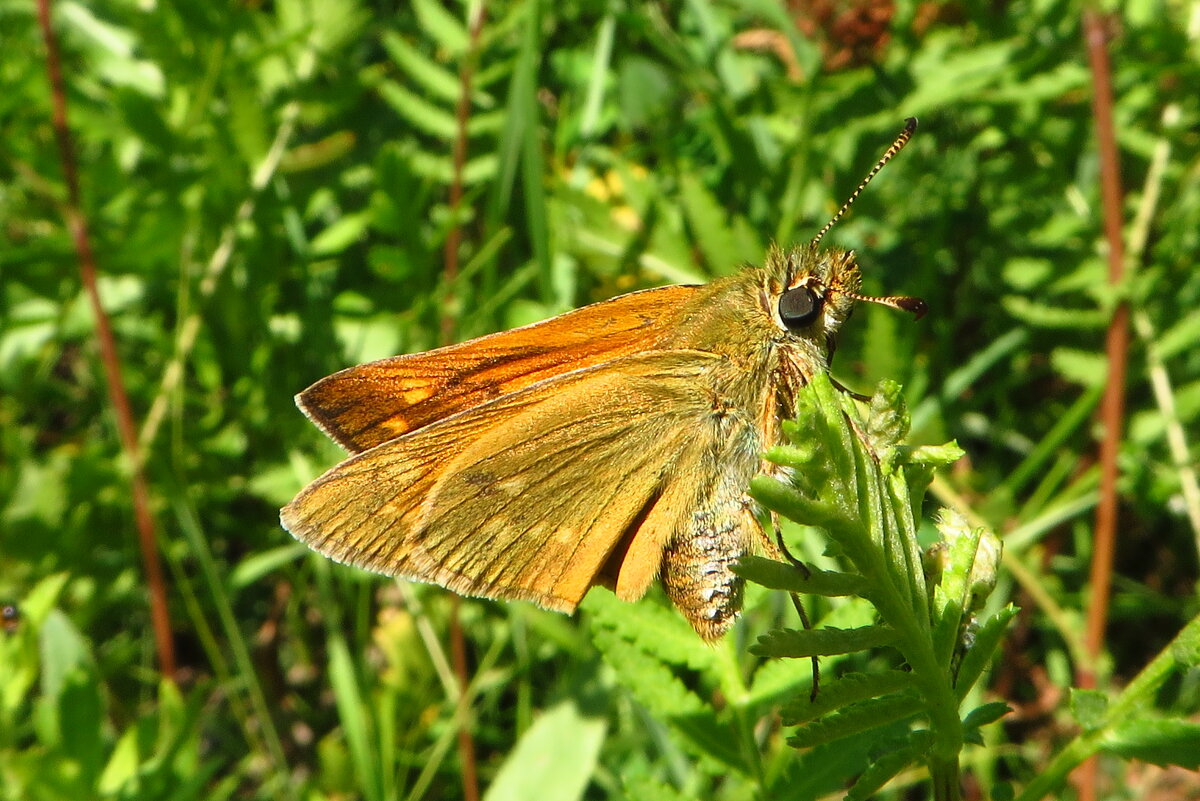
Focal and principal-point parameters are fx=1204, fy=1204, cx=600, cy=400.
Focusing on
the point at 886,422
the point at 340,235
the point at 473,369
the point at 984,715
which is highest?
the point at 886,422

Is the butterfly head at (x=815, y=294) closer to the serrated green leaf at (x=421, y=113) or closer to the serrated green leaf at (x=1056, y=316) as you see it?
the serrated green leaf at (x=1056, y=316)

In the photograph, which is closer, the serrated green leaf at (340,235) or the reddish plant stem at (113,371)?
the reddish plant stem at (113,371)

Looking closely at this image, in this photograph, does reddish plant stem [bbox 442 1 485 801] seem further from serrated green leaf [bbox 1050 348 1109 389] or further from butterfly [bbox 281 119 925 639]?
serrated green leaf [bbox 1050 348 1109 389]

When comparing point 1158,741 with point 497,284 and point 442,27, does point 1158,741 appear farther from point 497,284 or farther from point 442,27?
point 442,27

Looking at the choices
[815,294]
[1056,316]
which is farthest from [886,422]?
[1056,316]

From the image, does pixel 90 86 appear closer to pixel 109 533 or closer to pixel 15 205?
pixel 15 205

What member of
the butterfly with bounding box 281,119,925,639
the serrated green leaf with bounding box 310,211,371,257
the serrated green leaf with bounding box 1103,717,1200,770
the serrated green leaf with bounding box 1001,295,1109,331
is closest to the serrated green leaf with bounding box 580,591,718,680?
the butterfly with bounding box 281,119,925,639

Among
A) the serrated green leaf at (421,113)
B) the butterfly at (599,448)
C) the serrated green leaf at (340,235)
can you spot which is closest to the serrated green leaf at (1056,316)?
the butterfly at (599,448)
